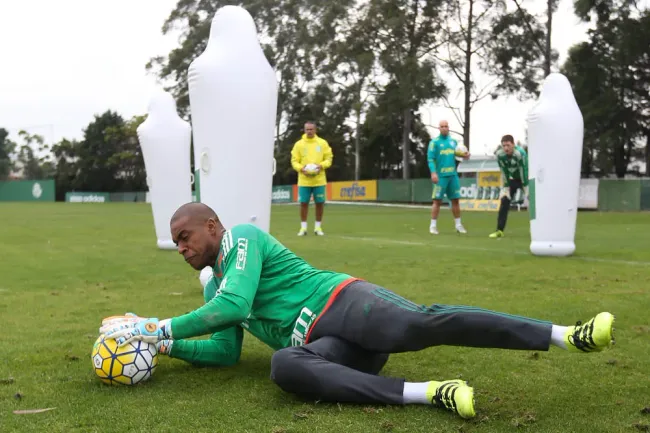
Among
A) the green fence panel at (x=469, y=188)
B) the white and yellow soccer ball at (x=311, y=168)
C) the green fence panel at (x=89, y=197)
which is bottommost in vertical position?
the green fence panel at (x=89, y=197)

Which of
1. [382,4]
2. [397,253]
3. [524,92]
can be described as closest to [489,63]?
[524,92]

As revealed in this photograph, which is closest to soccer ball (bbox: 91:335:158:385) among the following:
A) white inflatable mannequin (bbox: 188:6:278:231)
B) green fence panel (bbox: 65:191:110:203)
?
white inflatable mannequin (bbox: 188:6:278:231)

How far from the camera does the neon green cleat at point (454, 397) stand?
8.91 feet

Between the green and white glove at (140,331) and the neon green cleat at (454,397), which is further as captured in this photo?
the green and white glove at (140,331)

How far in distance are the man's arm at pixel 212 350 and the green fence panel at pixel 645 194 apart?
2393 centimetres

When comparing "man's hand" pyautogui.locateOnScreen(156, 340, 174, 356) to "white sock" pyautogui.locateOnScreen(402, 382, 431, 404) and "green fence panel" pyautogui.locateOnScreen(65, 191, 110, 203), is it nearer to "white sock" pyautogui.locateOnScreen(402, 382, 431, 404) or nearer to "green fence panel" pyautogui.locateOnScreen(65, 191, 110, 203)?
"white sock" pyautogui.locateOnScreen(402, 382, 431, 404)

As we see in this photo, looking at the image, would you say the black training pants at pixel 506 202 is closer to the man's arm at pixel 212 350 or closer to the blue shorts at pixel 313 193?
the blue shorts at pixel 313 193

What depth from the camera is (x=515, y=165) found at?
12.2 m

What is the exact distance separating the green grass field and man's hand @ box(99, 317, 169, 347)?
9.8 inches

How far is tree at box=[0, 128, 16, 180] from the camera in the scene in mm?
78375

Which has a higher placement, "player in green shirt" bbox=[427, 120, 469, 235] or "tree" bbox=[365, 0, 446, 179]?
"tree" bbox=[365, 0, 446, 179]

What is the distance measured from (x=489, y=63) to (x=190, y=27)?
936 inches

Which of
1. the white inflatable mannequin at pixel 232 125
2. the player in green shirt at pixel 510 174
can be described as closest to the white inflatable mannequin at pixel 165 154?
the white inflatable mannequin at pixel 232 125

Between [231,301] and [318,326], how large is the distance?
1.41 ft
